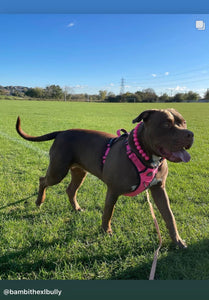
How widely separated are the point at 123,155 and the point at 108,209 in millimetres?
715

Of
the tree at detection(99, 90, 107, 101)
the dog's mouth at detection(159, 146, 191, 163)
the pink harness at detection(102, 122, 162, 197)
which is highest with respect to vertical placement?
the tree at detection(99, 90, 107, 101)

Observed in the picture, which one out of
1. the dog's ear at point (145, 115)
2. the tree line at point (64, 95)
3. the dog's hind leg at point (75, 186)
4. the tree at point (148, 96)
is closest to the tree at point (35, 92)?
the tree line at point (64, 95)

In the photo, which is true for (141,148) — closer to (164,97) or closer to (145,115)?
(145,115)

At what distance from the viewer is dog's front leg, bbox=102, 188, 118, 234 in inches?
101

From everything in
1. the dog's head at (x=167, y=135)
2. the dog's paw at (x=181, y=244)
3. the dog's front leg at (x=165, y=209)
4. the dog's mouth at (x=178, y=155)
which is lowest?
the dog's paw at (x=181, y=244)

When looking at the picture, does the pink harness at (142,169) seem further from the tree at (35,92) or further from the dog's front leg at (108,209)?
the tree at (35,92)

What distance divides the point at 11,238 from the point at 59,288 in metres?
1.20

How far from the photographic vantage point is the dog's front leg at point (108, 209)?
2.58 meters

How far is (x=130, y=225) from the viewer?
289 centimetres

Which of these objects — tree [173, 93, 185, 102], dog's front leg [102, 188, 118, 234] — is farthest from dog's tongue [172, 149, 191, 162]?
tree [173, 93, 185, 102]

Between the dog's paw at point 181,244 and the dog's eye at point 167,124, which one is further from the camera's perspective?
the dog's paw at point 181,244

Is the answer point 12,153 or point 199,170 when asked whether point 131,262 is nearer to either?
point 199,170

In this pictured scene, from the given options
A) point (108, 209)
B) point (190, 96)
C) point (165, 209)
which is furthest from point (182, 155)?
point (190, 96)

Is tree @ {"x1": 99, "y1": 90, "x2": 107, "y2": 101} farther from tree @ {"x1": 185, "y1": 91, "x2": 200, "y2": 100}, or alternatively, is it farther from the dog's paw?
the dog's paw
